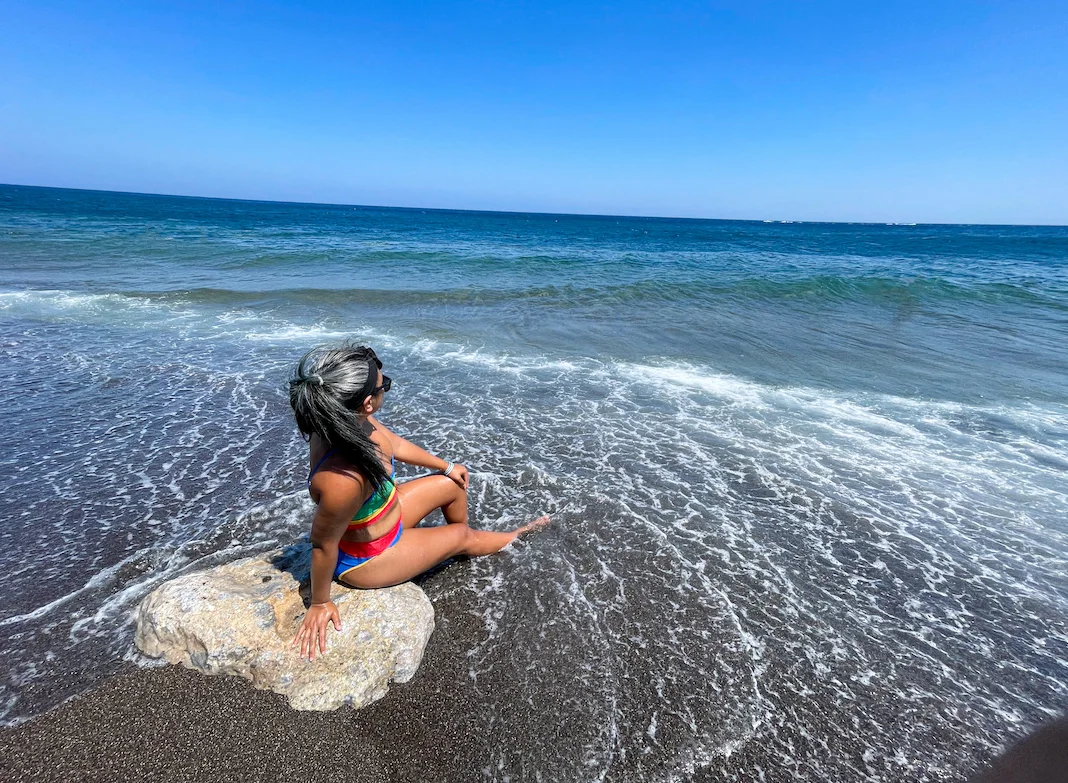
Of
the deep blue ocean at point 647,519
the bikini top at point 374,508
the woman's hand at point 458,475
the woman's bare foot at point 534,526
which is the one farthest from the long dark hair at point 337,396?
the woman's bare foot at point 534,526

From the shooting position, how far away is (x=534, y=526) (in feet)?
15.2

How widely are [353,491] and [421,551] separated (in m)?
0.97

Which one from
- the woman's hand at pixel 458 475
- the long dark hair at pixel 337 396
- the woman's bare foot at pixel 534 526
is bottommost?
the woman's bare foot at pixel 534 526

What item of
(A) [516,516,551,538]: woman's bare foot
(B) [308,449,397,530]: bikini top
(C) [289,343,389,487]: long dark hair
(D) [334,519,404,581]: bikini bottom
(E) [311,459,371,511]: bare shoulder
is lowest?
(A) [516,516,551,538]: woman's bare foot

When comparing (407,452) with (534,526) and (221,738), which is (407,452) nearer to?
(534,526)

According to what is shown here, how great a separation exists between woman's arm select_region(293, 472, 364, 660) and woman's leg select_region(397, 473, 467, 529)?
721 millimetres

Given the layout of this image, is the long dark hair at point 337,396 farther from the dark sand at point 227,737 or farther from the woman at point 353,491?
the dark sand at point 227,737

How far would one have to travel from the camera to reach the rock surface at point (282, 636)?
288cm

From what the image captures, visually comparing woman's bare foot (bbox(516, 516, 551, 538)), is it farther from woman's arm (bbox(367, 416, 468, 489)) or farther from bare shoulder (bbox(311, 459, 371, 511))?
bare shoulder (bbox(311, 459, 371, 511))

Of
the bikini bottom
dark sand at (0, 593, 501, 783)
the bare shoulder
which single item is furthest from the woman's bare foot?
the bare shoulder

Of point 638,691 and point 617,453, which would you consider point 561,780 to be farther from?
point 617,453

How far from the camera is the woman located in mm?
2578

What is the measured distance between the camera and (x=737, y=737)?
9.43 feet

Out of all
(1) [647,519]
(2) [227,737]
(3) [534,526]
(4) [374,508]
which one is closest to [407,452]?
(4) [374,508]
